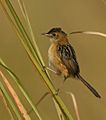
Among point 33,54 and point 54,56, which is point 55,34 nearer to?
point 54,56

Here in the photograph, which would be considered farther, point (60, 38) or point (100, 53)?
point (100, 53)

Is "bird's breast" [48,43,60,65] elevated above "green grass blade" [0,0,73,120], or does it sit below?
below

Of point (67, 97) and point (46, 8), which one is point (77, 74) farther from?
point (46, 8)

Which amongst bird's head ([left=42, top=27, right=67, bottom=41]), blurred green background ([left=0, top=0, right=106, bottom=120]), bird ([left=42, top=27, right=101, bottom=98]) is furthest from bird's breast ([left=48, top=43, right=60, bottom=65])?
blurred green background ([left=0, top=0, right=106, bottom=120])

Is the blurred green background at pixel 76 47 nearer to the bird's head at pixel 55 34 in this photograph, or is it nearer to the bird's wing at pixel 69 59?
the bird's head at pixel 55 34

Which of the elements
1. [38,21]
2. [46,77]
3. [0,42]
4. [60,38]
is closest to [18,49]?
[0,42]

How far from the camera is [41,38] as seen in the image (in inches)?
276

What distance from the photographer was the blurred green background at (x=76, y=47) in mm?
5969

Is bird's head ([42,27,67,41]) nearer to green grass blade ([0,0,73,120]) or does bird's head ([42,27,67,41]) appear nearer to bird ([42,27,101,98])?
bird ([42,27,101,98])

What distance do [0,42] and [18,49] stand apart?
25 centimetres

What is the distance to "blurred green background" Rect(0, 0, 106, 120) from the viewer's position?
19.6ft

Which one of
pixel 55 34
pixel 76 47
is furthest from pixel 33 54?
pixel 76 47

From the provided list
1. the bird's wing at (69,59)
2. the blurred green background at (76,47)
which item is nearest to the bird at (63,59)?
the bird's wing at (69,59)

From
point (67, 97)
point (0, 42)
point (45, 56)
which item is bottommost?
point (67, 97)
